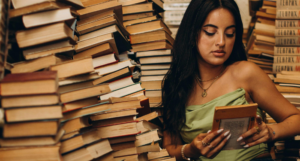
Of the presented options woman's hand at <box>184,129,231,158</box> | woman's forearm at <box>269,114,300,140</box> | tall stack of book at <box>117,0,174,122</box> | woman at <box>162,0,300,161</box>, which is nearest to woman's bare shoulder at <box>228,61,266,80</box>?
woman at <box>162,0,300,161</box>

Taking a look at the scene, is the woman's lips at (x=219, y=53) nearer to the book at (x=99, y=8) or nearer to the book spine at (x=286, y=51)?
the book at (x=99, y=8)

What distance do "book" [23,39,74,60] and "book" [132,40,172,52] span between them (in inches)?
33.5

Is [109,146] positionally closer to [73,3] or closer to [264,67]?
[73,3]

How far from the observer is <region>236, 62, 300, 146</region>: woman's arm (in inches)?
52.1

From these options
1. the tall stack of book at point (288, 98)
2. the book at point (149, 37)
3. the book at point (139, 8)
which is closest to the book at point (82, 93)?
the book at point (149, 37)

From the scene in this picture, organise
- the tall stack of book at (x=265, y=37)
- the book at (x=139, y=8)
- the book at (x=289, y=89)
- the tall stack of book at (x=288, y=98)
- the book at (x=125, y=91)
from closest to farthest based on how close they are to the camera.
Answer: the book at (x=125, y=91), the tall stack of book at (x=288, y=98), the book at (x=289, y=89), the book at (x=139, y=8), the tall stack of book at (x=265, y=37)

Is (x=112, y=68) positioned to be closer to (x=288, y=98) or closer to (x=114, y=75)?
(x=114, y=75)

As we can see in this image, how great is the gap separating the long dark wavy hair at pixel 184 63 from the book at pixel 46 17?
2.52ft

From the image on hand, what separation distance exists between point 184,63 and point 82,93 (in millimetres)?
792

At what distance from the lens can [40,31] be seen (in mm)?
1032

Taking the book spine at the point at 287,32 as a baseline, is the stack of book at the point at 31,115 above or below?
below

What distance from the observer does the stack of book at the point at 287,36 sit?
2.04 m

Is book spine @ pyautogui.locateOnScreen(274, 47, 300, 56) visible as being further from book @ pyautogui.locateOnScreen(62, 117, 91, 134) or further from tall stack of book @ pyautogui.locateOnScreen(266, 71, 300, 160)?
book @ pyautogui.locateOnScreen(62, 117, 91, 134)

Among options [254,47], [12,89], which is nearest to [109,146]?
[12,89]
